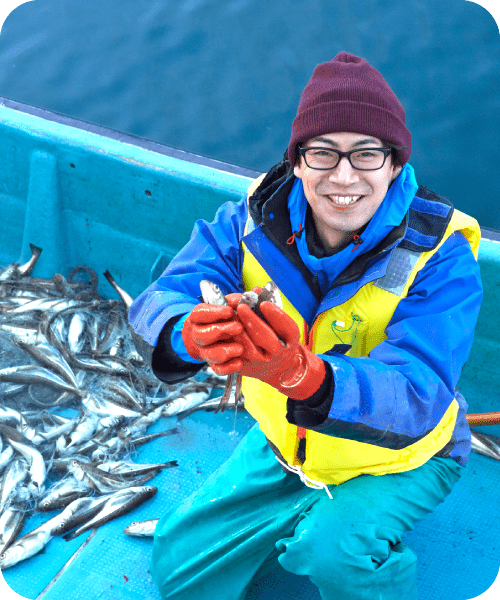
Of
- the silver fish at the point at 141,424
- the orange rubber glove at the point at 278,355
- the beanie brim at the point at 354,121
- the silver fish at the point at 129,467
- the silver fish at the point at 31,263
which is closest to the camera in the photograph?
the orange rubber glove at the point at 278,355

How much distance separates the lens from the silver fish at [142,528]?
259cm

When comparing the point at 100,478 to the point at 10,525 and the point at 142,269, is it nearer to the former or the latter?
the point at 10,525

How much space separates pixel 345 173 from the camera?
1.67m

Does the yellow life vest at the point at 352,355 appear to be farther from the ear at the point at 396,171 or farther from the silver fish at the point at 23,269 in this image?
A: the silver fish at the point at 23,269

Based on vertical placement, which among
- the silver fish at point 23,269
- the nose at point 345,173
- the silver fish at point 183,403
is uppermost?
the nose at point 345,173

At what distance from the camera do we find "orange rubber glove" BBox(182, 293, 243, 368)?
1398mm

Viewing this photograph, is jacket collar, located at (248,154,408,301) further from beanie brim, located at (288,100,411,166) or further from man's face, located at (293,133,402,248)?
beanie brim, located at (288,100,411,166)

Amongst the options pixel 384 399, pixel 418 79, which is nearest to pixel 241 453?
pixel 384 399

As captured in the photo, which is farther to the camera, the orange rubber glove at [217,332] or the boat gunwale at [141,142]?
the boat gunwale at [141,142]

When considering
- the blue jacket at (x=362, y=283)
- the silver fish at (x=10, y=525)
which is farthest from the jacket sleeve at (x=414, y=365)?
the silver fish at (x=10, y=525)

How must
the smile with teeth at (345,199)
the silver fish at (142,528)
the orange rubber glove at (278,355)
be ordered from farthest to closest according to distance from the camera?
1. the silver fish at (142,528)
2. the smile with teeth at (345,199)
3. the orange rubber glove at (278,355)

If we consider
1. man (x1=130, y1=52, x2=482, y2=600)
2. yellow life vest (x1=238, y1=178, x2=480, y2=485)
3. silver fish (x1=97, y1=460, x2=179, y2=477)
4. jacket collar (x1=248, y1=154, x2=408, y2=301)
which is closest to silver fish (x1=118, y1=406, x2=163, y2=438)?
silver fish (x1=97, y1=460, x2=179, y2=477)

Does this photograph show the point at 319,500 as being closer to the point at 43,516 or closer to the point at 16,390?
the point at 43,516

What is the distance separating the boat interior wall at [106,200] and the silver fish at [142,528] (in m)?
1.41
